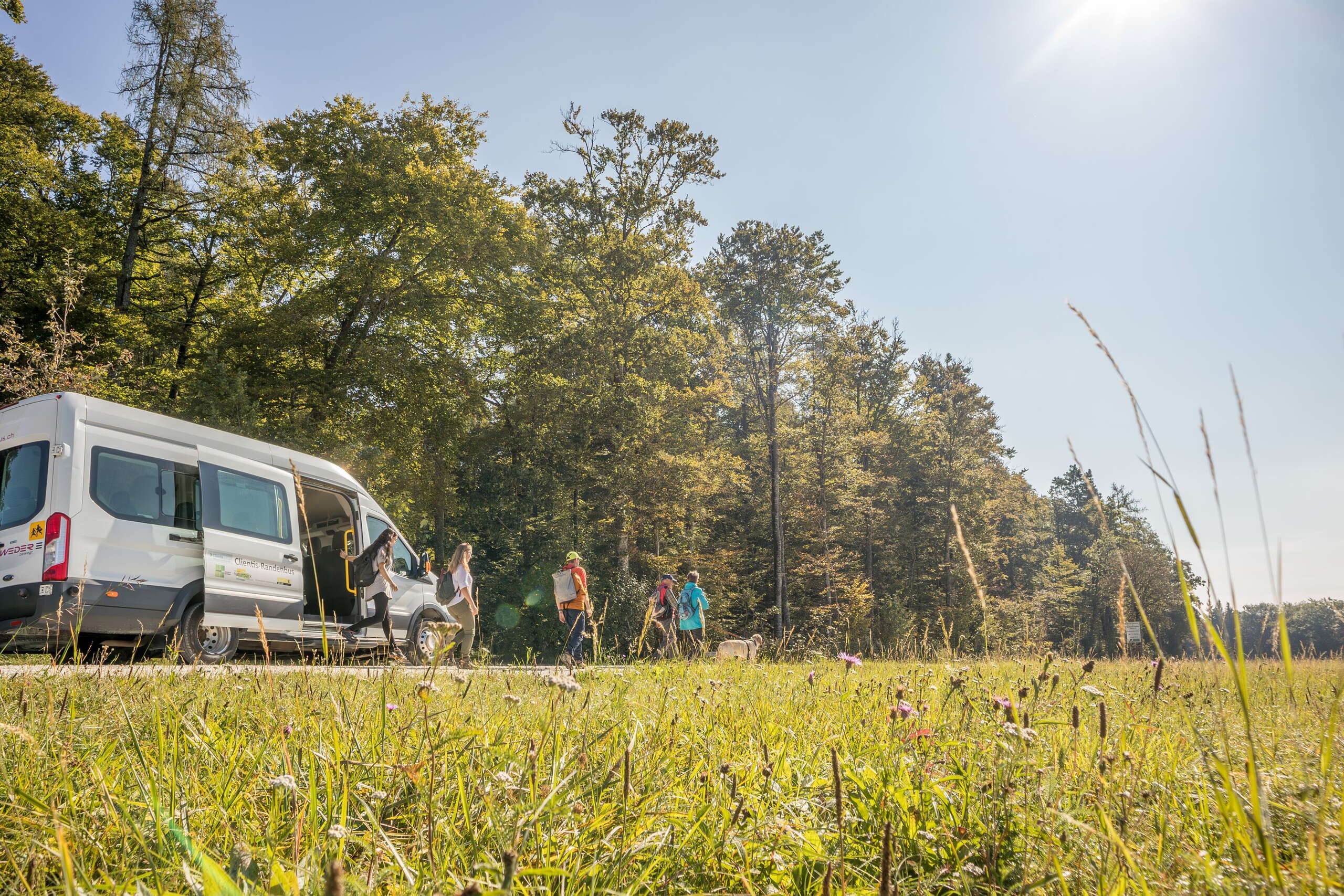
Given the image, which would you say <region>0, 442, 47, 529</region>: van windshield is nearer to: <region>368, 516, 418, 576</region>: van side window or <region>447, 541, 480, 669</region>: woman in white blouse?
<region>368, 516, 418, 576</region>: van side window

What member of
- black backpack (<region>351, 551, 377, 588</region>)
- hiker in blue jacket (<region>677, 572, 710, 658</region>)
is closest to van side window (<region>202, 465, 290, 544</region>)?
black backpack (<region>351, 551, 377, 588</region>)

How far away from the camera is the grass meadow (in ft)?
4.56

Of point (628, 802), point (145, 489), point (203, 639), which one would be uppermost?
point (145, 489)

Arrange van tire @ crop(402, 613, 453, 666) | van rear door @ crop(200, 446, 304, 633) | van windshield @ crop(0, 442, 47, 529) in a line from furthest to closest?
van tire @ crop(402, 613, 453, 666), van rear door @ crop(200, 446, 304, 633), van windshield @ crop(0, 442, 47, 529)

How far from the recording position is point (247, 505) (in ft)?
29.2

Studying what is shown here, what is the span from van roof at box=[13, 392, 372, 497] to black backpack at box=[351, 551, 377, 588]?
1.35m

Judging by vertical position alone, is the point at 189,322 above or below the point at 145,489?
above

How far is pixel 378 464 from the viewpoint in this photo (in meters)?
20.2

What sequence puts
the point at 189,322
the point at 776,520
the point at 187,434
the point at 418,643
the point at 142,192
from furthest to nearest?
the point at 776,520 → the point at 189,322 → the point at 142,192 → the point at 418,643 → the point at 187,434

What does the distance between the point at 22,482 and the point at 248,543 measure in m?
2.21

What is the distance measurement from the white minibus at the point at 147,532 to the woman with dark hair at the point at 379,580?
31 centimetres

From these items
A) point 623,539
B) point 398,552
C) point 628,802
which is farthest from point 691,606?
point 623,539

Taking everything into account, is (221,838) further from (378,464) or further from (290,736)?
(378,464)

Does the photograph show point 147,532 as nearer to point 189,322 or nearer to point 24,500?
point 24,500
